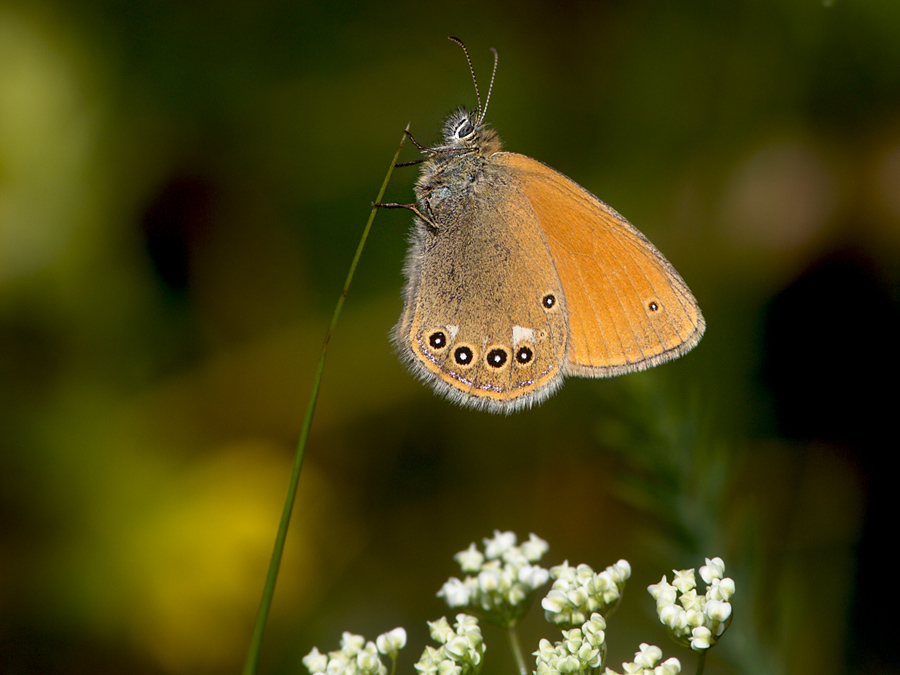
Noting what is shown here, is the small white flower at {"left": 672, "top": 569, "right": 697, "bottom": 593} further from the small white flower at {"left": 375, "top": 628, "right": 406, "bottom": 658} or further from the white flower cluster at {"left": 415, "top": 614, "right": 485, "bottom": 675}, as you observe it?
the small white flower at {"left": 375, "top": 628, "right": 406, "bottom": 658}

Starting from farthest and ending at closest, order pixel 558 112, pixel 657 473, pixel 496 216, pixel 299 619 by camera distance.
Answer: pixel 558 112
pixel 299 619
pixel 496 216
pixel 657 473

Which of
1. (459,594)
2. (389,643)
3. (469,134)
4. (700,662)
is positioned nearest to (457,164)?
(469,134)

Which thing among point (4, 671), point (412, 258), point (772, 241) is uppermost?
point (772, 241)

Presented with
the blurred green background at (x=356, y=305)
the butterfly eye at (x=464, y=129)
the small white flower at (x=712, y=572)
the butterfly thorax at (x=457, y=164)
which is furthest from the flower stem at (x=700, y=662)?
the butterfly eye at (x=464, y=129)

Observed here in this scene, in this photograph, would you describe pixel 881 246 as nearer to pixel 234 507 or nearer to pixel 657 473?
pixel 657 473

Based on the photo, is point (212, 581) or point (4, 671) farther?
point (212, 581)

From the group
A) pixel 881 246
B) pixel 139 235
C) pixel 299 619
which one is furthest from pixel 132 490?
pixel 881 246

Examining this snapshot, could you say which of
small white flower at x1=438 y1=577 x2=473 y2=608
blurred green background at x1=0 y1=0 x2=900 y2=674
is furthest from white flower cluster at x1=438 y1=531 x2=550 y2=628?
blurred green background at x1=0 y1=0 x2=900 y2=674

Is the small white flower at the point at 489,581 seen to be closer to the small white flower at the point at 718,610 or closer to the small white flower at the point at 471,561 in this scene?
the small white flower at the point at 471,561
